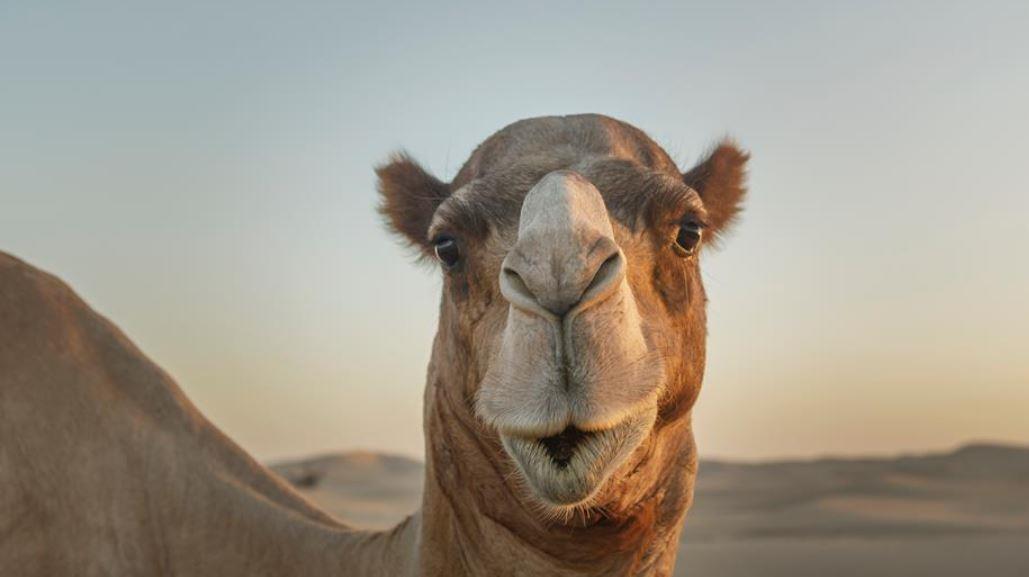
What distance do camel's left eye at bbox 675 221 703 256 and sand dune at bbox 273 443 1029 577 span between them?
15554 mm

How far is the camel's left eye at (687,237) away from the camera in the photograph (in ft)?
12.5

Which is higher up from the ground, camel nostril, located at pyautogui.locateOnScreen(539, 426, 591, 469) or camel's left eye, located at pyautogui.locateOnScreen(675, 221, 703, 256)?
camel's left eye, located at pyautogui.locateOnScreen(675, 221, 703, 256)

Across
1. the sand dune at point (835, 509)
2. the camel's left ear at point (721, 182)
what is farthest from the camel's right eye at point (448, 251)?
the sand dune at point (835, 509)

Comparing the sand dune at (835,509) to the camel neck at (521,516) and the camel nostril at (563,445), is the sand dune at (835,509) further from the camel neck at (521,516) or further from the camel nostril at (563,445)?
the camel nostril at (563,445)

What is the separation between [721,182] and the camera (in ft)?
16.4

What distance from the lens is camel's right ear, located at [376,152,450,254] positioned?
15.5 feet

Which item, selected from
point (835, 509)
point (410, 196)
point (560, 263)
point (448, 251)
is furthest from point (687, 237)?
point (835, 509)

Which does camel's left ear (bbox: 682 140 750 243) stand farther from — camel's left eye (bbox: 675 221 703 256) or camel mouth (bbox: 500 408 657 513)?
camel mouth (bbox: 500 408 657 513)

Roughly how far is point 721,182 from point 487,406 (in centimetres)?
235

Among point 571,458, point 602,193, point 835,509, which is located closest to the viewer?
point 571,458

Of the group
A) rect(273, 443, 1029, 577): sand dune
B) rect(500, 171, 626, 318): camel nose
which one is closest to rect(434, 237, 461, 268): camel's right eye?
rect(500, 171, 626, 318): camel nose

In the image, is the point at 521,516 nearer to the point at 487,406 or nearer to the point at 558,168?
the point at 487,406

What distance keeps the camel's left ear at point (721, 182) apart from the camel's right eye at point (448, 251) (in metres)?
1.48

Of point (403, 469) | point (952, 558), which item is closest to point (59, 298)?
point (952, 558)
